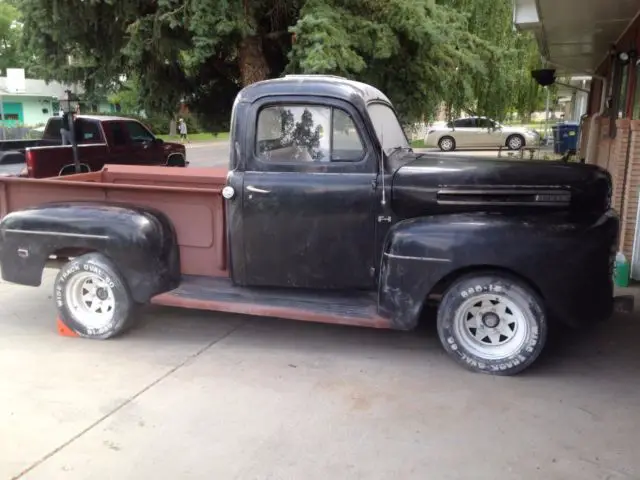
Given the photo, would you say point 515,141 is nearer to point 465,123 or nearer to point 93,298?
point 465,123

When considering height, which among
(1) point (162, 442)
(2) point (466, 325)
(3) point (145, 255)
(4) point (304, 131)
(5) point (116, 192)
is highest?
(4) point (304, 131)

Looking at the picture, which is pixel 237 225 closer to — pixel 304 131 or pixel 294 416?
pixel 304 131

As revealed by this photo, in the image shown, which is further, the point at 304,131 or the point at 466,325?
the point at 304,131

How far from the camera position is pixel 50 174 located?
10.4 meters

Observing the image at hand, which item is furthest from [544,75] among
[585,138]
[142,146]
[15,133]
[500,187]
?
[15,133]

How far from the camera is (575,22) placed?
921 cm

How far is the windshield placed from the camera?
4.74 metres

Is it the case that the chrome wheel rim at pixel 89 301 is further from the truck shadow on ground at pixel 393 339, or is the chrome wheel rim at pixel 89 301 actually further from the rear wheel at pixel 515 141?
the rear wheel at pixel 515 141

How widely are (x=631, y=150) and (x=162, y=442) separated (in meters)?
5.67

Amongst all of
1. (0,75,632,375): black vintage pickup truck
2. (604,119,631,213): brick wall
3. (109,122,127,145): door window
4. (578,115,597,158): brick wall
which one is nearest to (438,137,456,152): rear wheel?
(578,115,597,158): brick wall

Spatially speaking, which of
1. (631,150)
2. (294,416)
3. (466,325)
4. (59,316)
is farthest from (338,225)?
(631,150)

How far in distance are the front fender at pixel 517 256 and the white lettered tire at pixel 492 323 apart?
3.9 inches

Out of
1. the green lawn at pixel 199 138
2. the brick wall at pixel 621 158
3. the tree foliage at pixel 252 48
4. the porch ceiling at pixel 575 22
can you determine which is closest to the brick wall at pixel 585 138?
the porch ceiling at pixel 575 22

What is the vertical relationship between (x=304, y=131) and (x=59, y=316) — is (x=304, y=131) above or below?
above
